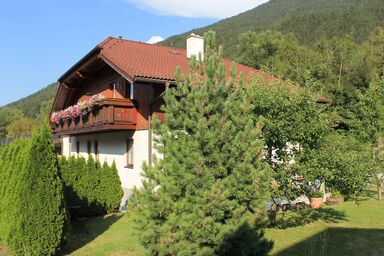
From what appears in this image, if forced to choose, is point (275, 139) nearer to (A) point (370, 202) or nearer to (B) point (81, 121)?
(A) point (370, 202)

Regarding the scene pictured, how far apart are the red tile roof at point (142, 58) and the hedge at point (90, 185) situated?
10.9ft

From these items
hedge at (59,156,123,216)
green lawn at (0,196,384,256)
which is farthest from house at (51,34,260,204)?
green lawn at (0,196,384,256)

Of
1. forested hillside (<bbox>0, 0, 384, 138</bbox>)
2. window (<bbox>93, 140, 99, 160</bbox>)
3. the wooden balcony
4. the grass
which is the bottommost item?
the grass

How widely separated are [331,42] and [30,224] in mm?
42621

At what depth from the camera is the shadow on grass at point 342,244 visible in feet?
A: 25.2

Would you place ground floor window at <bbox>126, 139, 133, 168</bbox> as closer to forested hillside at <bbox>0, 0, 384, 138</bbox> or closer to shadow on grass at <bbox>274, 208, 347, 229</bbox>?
shadow on grass at <bbox>274, 208, 347, 229</bbox>

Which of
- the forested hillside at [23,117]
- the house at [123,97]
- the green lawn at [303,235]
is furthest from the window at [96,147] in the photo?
the forested hillside at [23,117]

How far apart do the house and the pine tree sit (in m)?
6.34

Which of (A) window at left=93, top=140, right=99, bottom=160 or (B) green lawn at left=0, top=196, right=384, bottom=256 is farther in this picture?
(A) window at left=93, top=140, right=99, bottom=160

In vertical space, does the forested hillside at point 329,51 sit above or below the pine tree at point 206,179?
above

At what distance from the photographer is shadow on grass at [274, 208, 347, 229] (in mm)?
10344

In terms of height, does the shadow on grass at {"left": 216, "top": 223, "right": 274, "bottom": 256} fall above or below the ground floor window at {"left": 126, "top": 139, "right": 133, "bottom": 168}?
below

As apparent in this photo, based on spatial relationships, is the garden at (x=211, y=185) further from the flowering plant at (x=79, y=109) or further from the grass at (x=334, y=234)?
the flowering plant at (x=79, y=109)

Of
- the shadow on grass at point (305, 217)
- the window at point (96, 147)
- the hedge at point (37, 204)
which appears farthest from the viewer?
the window at point (96, 147)
